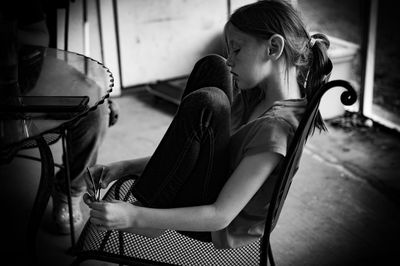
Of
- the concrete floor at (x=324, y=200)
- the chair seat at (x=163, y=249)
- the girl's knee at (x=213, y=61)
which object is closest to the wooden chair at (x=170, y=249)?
the chair seat at (x=163, y=249)

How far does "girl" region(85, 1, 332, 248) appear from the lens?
3.95 feet

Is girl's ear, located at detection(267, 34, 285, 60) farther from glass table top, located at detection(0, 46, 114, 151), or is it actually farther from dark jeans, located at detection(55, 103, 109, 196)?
dark jeans, located at detection(55, 103, 109, 196)

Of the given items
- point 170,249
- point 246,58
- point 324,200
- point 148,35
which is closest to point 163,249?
point 170,249

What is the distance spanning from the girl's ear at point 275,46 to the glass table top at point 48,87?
0.54m

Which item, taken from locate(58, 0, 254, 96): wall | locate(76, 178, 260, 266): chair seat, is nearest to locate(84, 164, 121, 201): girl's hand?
locate(76, 178, 260, 266): chair seat

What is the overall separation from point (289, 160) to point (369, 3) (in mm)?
2336

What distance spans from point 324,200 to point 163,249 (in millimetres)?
1315

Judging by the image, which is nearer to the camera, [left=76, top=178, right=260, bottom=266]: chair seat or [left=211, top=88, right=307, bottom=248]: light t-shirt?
[left=211, top=88, right=307, bottom=248]: light t-shirt

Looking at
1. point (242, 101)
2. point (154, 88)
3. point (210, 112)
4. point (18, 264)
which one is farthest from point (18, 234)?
point (154, 88)

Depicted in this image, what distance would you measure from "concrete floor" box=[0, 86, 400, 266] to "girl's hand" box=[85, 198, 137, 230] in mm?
968

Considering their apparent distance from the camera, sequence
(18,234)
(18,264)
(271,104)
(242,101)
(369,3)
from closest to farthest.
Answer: (271,104) < (242,101) < (18,264) < (18,234) < (369,3)

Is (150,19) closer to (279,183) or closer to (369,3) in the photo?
(369,3)

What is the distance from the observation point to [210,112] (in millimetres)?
1194

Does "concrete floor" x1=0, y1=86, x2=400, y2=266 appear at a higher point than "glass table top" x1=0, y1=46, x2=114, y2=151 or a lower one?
lower
